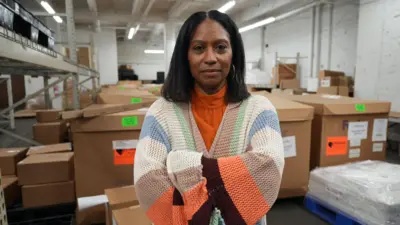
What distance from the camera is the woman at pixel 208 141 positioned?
0.68 meters

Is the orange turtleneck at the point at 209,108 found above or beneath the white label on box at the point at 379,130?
above

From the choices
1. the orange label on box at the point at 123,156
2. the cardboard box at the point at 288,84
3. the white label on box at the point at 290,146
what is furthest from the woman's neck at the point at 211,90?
the cardboard box at the point at 288,84

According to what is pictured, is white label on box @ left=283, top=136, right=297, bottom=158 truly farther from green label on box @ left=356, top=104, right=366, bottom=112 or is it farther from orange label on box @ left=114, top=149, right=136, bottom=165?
A: orange label on box @ left=114, top=149, right=136, bottom=165

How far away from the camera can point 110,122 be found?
4.95ft

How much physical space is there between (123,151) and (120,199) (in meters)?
0.36

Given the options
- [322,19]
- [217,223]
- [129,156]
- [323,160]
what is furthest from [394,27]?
[217,223]

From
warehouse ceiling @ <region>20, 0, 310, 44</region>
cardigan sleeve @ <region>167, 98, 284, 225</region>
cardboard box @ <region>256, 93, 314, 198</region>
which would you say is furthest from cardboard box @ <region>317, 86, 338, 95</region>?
cardigan sleeve @ <region>167, 98, 284, 225</region>

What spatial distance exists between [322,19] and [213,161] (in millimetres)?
6381

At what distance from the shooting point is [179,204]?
27.0 inches

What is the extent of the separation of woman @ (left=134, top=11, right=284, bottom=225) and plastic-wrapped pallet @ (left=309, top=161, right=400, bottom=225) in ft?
2.60

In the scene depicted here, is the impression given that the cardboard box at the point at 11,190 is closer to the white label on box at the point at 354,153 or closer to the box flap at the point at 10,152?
the box flap at the point at 10,152

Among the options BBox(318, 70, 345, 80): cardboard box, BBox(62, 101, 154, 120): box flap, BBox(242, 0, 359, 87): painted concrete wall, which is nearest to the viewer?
BBox(62, 101, 154, 120): box flap

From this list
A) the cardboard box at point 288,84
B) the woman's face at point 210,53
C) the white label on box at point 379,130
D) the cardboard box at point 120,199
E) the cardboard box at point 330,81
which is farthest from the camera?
the cardboard box at point 288,84

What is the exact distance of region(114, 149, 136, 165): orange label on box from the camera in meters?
1.55
